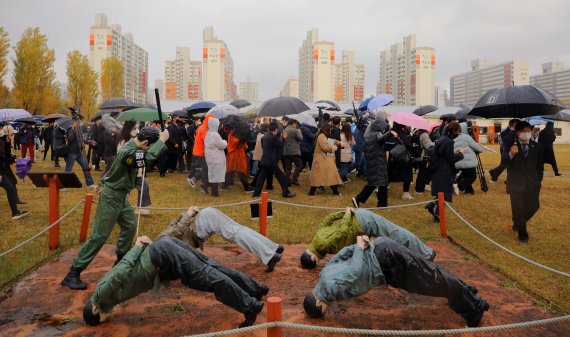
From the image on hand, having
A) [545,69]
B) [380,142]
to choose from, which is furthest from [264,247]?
[545,69]

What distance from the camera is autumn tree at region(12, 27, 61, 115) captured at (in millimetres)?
35531

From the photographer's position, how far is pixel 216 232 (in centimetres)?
481

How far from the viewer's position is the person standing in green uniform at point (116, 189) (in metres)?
4.37

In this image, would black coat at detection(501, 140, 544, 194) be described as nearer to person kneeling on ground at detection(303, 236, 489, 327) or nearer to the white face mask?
the white face mask

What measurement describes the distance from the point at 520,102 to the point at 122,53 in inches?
3968

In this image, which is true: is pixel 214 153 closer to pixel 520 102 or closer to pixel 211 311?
pixel 211 311

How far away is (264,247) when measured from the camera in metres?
4.84

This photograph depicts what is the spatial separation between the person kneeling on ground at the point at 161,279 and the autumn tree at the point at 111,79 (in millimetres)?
57876

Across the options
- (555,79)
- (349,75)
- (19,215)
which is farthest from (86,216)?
(555,79)

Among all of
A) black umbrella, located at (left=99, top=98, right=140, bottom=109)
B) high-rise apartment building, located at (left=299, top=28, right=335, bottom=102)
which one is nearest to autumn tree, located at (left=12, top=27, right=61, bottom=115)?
black umbrella, located at (left=99, top=98, right=140, bottom=109)

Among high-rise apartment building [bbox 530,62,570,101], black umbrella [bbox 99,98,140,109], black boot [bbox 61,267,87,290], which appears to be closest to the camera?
black boot [bbox 61,267,87,290]

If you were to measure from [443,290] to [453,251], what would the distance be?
7.71ft

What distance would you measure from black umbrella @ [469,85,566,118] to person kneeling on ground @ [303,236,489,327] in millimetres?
3743

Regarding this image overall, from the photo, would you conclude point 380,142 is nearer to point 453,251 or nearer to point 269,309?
point 453,251
